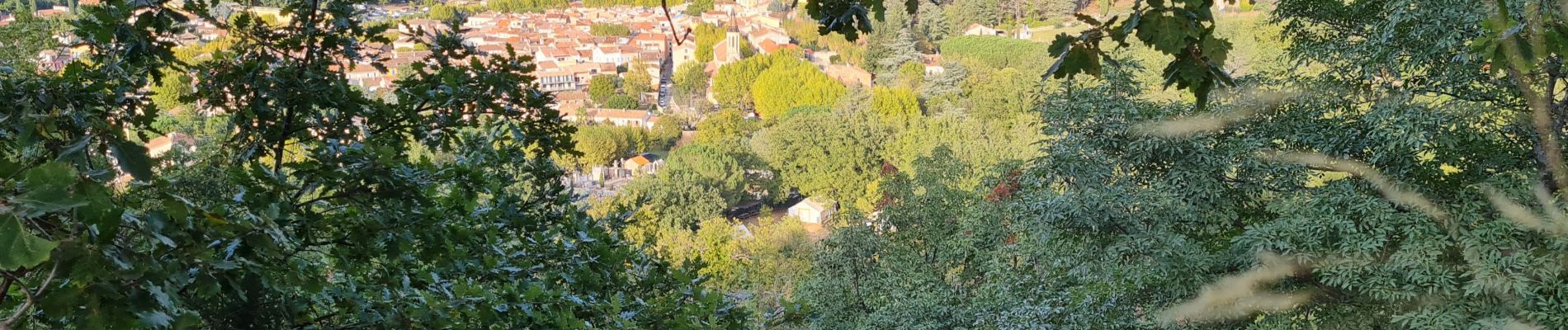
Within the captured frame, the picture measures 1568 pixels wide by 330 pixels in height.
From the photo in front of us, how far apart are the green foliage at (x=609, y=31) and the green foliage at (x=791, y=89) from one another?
75.8ft

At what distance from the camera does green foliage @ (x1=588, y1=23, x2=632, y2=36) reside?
2534 inches

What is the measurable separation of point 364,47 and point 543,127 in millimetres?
666

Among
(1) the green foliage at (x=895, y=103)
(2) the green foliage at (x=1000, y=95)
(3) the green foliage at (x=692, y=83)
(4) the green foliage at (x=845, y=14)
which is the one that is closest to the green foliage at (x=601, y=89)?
(3) the green foliage at (x=692, y=83)

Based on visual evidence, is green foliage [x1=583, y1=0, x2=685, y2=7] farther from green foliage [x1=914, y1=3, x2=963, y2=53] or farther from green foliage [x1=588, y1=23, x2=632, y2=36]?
green foliage [x1=914, y1=3, x2=963, y2=53]

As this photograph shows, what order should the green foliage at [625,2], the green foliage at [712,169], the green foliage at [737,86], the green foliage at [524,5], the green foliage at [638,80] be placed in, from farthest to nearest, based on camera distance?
the green foliage at [625,2] < the green foliage at [524,5] < the green foliage at [638,80] < the green foliage at [737,86] < the green foliage at [712,169]

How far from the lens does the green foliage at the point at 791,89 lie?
40469 millimetres

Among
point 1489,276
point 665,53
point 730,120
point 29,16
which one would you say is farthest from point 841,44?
point 1489,276

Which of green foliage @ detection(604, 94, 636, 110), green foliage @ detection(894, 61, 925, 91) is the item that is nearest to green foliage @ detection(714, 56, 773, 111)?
green foliage @ detection(604, 94, 636, 110)

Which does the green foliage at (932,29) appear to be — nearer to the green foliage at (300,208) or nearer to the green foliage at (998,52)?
the green foliage at (998,52)

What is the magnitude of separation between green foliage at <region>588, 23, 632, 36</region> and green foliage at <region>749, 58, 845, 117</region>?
23.1 m

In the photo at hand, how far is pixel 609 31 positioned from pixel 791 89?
86.2 feet

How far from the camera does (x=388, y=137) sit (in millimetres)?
3377

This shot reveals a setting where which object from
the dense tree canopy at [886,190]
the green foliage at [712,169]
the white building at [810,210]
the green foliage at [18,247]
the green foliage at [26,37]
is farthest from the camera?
the white building at [810,210]

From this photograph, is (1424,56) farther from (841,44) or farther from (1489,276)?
(841,44)
